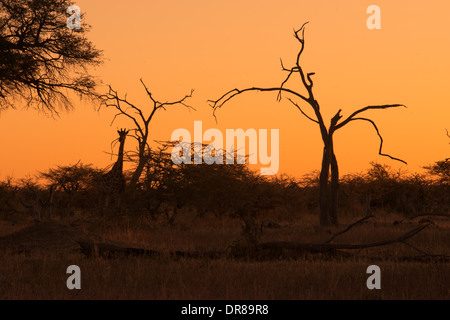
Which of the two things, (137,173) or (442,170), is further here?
(442,170)

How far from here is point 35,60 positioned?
803 inches

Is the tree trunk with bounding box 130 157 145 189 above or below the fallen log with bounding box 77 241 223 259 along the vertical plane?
above

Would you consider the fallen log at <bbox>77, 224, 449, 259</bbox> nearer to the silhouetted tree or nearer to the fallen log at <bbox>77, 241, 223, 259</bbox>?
the fallen log at <bbox>77, 241, 223, 259</bbox>

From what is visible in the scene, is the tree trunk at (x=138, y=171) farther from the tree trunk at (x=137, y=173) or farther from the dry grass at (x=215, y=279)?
the dry grass at (x=215, y=279)

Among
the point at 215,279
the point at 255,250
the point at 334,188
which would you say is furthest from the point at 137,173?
the point at 215,279

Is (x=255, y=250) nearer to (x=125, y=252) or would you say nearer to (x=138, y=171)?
(x=125, y=252)

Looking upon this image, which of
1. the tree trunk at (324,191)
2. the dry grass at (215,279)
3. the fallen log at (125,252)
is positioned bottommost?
the dry grass at (215,279)

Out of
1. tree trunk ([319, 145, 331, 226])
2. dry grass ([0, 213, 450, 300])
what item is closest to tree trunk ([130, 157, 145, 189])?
tree trunk ([319, 145, 331, 226])

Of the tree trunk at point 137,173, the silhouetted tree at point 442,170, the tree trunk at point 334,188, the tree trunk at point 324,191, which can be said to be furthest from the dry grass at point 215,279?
the silhouetted tree at point 442,170

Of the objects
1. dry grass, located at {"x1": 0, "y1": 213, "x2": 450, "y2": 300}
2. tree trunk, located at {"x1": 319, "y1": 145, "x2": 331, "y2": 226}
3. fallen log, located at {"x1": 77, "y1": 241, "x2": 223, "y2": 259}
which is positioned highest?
tree trunk, located at {"x1": 319, "y1": 145, "x2": 331, "y2": 226}

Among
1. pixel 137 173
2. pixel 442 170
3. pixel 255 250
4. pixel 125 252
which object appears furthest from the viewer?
pixel 442 170
